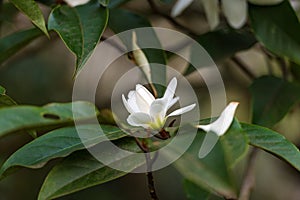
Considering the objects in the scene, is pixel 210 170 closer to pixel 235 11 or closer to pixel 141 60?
pixel 141 60

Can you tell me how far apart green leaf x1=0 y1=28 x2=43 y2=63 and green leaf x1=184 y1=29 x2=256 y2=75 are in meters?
0.25

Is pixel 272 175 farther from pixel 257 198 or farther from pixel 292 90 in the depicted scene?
pixel 292 90

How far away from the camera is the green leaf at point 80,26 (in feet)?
2.12

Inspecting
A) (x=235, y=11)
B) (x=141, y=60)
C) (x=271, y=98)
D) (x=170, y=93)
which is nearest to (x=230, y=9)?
(x=235, y=11)

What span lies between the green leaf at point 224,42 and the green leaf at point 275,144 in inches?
14.7

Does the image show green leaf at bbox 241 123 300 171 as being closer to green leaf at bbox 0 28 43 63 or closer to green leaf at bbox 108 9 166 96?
green leaf at bbox 108 9 166 96

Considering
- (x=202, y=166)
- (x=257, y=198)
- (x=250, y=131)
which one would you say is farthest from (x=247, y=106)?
(x=202, y=166)

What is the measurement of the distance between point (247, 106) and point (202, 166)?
1.17 meters

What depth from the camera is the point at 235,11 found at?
93cm

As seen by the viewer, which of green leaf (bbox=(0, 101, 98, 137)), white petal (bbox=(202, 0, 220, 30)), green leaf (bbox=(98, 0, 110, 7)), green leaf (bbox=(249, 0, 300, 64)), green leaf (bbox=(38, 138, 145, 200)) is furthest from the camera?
white petal (bbox=(202, 0, 220, 30))

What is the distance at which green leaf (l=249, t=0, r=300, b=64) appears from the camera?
0.86 m

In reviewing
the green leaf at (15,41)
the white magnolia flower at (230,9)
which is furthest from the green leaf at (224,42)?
the green leaf at (15,41)

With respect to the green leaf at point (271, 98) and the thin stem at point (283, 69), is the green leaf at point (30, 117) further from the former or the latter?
the thin stem at point (283, 69)

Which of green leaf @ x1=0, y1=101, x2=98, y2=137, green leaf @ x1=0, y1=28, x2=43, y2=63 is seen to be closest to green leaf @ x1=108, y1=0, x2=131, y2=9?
green leaf @ x1=0, y1=28, x2=43, y2=63
